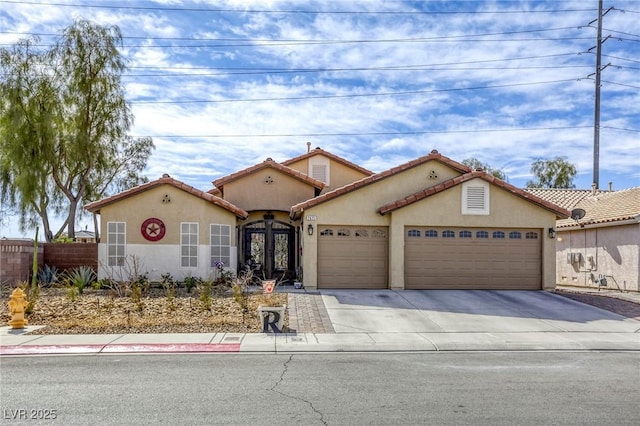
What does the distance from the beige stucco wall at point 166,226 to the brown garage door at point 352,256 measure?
450 cm

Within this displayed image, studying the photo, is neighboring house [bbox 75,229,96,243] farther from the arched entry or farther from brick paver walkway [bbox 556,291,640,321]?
brick paver walkway [bbox 556,291,640,321]

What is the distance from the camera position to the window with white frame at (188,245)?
20.6 metres

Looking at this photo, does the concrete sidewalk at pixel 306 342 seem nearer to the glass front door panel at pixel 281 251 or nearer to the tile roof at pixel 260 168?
the glass front door panel at pixel 281 251

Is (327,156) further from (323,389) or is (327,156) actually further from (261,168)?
(323,389)

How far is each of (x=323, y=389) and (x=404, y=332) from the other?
5320mm

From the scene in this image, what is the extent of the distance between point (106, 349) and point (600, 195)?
2440 centimetres

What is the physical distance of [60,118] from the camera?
2606 cm

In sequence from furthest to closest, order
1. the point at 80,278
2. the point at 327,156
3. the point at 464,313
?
the point at 327,156 → the point at 80,278 → the point at 464,313

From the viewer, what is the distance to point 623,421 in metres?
6.55

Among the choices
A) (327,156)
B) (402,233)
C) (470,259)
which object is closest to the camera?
(402,233)

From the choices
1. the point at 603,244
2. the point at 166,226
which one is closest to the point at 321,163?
the point at 166,226

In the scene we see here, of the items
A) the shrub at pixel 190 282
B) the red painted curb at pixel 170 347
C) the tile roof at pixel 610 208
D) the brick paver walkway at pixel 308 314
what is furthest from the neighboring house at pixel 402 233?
the red painted curb at pixel 170 347

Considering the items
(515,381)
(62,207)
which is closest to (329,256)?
Answer: (515,381)

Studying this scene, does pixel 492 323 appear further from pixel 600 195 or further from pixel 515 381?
pixel 600 195
